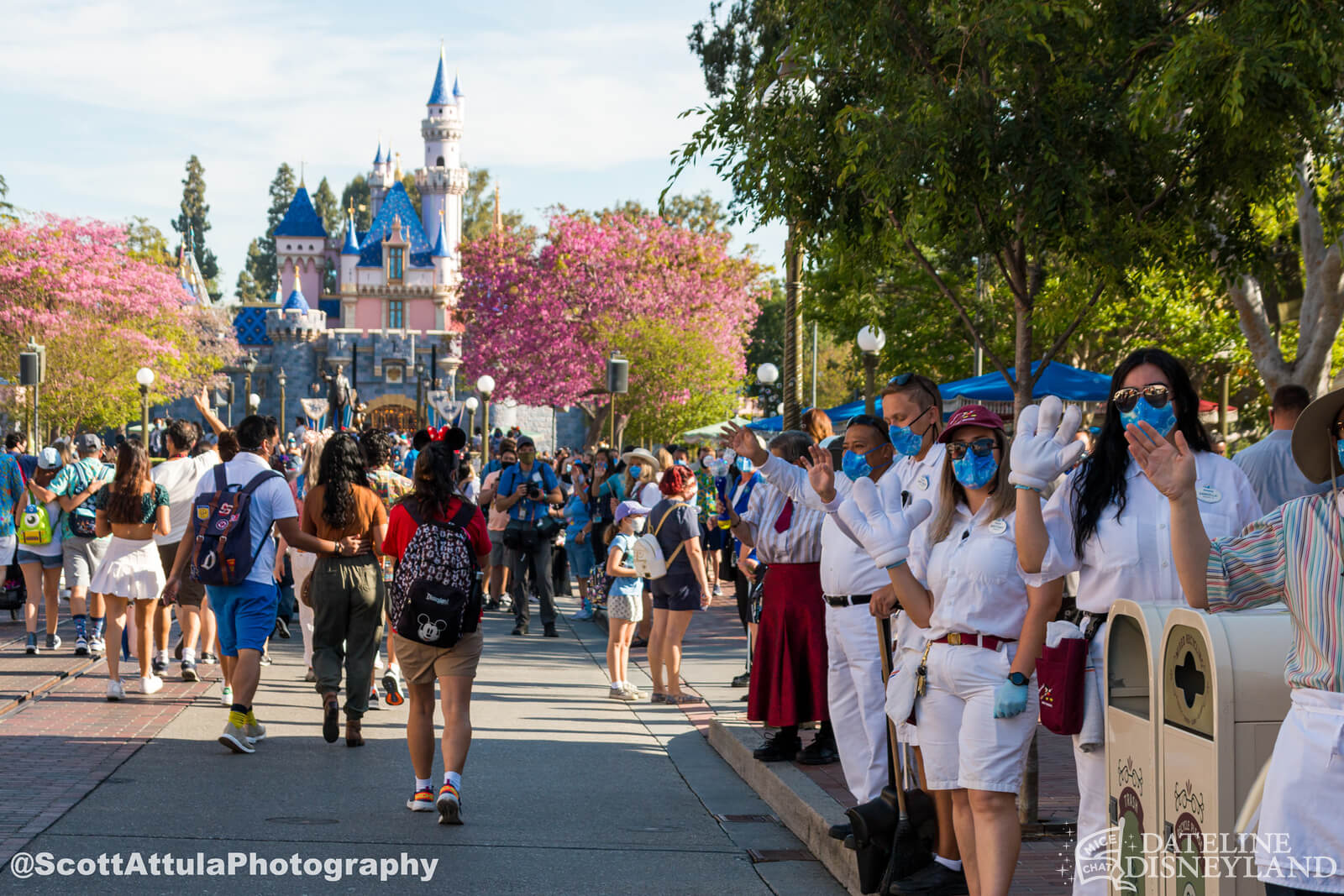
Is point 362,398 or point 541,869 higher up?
point 362,398

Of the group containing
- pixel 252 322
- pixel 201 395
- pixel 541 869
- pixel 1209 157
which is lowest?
pixel 541 869

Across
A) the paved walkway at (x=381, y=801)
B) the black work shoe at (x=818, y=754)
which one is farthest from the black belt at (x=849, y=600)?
the black work shoe at (x=818, y=754)

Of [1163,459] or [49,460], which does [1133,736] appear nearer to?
[1163,459]

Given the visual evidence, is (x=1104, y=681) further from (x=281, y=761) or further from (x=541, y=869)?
(x=281, y=761)

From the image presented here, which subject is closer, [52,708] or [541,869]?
[541,869]

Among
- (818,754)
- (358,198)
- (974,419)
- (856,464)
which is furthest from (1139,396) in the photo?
(358,198)

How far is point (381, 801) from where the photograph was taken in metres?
7.00

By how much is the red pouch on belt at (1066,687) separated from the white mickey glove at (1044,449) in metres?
0.47

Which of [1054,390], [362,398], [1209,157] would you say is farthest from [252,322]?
[1209,157]

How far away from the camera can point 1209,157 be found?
7199mm

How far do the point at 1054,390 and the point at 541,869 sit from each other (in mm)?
9354

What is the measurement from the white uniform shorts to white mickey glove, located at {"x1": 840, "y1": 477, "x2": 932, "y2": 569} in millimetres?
331

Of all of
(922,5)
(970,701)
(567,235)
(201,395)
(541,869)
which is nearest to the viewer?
(970,701)

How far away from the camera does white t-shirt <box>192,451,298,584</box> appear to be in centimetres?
853
